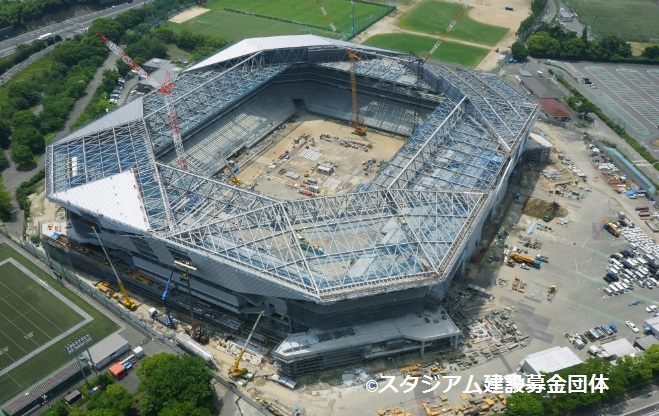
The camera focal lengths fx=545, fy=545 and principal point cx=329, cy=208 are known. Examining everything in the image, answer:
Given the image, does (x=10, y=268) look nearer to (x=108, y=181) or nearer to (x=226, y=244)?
(x=108, y=181)

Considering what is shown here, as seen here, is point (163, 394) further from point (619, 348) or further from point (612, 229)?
point (612, 229)

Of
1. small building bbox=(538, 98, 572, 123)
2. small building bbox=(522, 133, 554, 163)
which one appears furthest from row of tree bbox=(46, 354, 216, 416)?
small building bbox=(538, 98, 572, 123)

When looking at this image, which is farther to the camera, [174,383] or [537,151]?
[537,151]

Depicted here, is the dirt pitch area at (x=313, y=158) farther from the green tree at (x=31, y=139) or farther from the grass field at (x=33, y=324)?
the green tree at (x=31, y=139)

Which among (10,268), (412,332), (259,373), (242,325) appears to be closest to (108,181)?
(10,268)

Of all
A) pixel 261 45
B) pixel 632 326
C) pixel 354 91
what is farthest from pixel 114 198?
pixel 632 326
